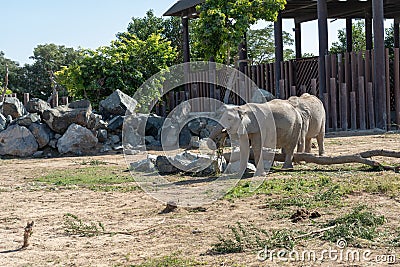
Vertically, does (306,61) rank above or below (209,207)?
above

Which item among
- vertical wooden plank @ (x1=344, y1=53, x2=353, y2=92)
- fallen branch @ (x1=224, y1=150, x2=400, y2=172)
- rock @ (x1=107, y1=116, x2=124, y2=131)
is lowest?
fallen branch @ (x1=224, y1=150, x2=400, y2=172)

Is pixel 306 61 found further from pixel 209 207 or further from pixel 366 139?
pixel 209 207

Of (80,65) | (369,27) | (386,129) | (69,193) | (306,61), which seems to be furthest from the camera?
(369,27)

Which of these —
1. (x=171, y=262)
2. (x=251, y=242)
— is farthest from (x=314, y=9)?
(x=171, y=262)

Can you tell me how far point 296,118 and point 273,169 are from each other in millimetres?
930

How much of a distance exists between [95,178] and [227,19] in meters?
10.2

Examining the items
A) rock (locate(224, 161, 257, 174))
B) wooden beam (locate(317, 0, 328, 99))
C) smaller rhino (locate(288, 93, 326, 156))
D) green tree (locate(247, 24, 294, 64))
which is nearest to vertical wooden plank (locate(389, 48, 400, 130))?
wooden beam (locate(317, 0, 328, 99))

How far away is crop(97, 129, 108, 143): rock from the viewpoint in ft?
57.3

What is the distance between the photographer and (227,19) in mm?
20391

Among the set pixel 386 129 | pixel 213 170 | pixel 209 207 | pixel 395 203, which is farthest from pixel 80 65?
pixel 395 203

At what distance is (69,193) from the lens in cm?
994

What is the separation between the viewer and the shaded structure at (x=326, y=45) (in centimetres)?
1800

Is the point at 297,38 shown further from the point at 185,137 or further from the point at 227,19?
the point at 185,137

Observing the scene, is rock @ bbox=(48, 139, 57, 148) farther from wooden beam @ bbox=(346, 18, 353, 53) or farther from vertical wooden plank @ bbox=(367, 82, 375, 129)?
wooden beam @ bbox=(346, 18, 353, 53)
